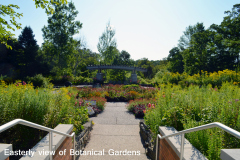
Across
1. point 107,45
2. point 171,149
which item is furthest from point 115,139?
point 107,45

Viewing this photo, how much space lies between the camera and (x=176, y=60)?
34062 millimetres

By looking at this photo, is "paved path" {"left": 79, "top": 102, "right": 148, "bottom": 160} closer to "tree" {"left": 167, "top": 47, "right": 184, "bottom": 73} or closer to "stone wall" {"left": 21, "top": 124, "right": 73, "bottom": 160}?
"stone wall" {"left": 21, "top": 124, "right": 73, "bottom": 160}

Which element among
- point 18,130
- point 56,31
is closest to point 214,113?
point 18,130

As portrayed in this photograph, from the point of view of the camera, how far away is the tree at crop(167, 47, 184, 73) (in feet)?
111

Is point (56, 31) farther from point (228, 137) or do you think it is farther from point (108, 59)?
point (228, 137)

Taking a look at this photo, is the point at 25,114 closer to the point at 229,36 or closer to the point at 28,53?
the point at 28,53

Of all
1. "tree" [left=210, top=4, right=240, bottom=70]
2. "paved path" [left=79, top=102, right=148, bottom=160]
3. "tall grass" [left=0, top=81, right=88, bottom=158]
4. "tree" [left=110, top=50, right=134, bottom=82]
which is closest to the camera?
"tall grass" [left=0, top=81, right=88, bottom=158]

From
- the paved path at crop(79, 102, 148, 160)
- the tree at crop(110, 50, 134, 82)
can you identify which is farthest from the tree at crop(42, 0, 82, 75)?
the paved path at crop(79, 102, 148, 160)

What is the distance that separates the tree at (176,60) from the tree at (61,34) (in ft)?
70.4

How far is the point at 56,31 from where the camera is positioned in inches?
989

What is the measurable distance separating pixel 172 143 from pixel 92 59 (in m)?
34.0

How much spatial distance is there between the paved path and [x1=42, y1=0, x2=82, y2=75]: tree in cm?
2099

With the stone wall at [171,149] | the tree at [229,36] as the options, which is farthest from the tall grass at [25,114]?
the tree at [229,36]

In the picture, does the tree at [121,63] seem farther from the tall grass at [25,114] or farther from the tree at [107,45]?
the tall grass at [25,114]
